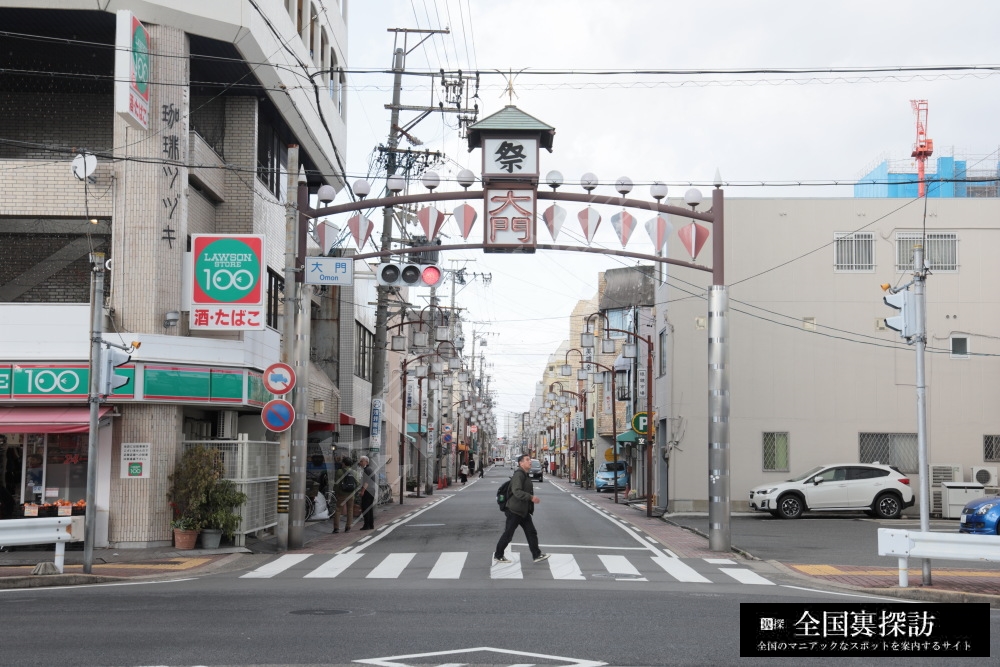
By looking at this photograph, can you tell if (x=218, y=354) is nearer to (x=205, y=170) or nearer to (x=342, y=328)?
(x=205, y=170)

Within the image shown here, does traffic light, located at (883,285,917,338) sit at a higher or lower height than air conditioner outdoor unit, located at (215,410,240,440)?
higher

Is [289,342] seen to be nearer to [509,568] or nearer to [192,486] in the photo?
Answer: [192,486]

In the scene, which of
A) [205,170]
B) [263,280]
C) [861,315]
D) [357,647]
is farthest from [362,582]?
[861,315]

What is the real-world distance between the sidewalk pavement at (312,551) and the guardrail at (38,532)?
462 millimetres

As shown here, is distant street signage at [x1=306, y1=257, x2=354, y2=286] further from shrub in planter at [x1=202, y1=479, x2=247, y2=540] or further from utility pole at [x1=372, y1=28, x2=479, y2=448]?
utility pole at [x1=372, y1=28, x2=479, y2=448]

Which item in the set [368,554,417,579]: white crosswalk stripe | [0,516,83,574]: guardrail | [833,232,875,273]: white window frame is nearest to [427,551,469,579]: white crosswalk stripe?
[368,554,417,579]: white crosswalk stripe

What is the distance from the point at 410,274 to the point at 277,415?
12.8 ft

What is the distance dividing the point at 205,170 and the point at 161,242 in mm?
3356

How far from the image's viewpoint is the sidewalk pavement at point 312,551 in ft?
48.9

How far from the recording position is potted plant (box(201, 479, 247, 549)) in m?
20.9

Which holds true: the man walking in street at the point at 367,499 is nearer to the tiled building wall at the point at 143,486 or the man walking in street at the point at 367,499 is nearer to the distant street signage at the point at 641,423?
the tiled building wall at the point at 143,486

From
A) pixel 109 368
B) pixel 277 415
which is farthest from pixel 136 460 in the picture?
pixel 109 368

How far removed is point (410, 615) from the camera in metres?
11.9

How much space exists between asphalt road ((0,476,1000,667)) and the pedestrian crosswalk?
5 centimetres
